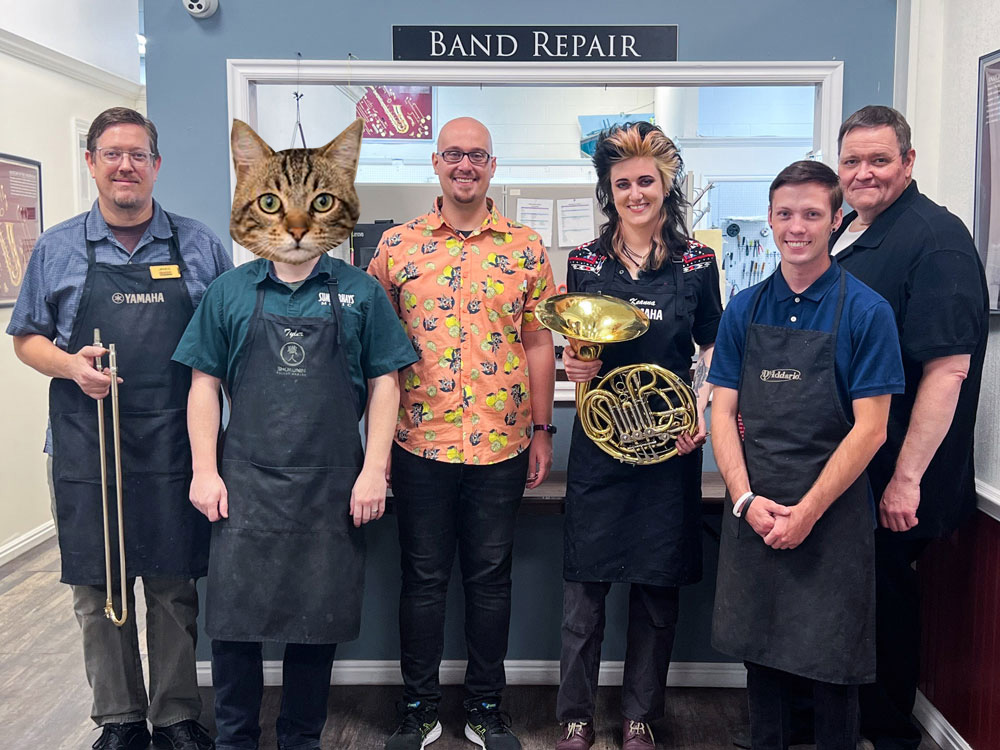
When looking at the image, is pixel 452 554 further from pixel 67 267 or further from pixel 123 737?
pixel 67 267

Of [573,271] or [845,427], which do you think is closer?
[845,427]

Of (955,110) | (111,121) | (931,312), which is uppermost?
(955,110)

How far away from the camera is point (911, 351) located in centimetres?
220

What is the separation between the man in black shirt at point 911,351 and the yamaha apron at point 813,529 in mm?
273

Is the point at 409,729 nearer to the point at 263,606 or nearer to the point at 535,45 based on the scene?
the point at 263,606

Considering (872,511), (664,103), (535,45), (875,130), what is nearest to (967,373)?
(872,511)

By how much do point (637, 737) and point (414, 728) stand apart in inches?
26.1

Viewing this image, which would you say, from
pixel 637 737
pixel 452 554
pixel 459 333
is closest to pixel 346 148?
pixel 459 333

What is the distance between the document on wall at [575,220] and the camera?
4.50 m

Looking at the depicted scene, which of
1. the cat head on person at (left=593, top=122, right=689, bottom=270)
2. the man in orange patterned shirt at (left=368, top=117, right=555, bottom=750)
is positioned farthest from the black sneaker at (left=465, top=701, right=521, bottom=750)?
the cat head on person at (left=593, top=122, right=689, bottom=270)

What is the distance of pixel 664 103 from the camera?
8328mm

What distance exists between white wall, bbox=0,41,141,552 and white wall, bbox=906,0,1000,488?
14.3 ft

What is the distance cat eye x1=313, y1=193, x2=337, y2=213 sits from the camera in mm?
2010

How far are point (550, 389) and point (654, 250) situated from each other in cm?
51
